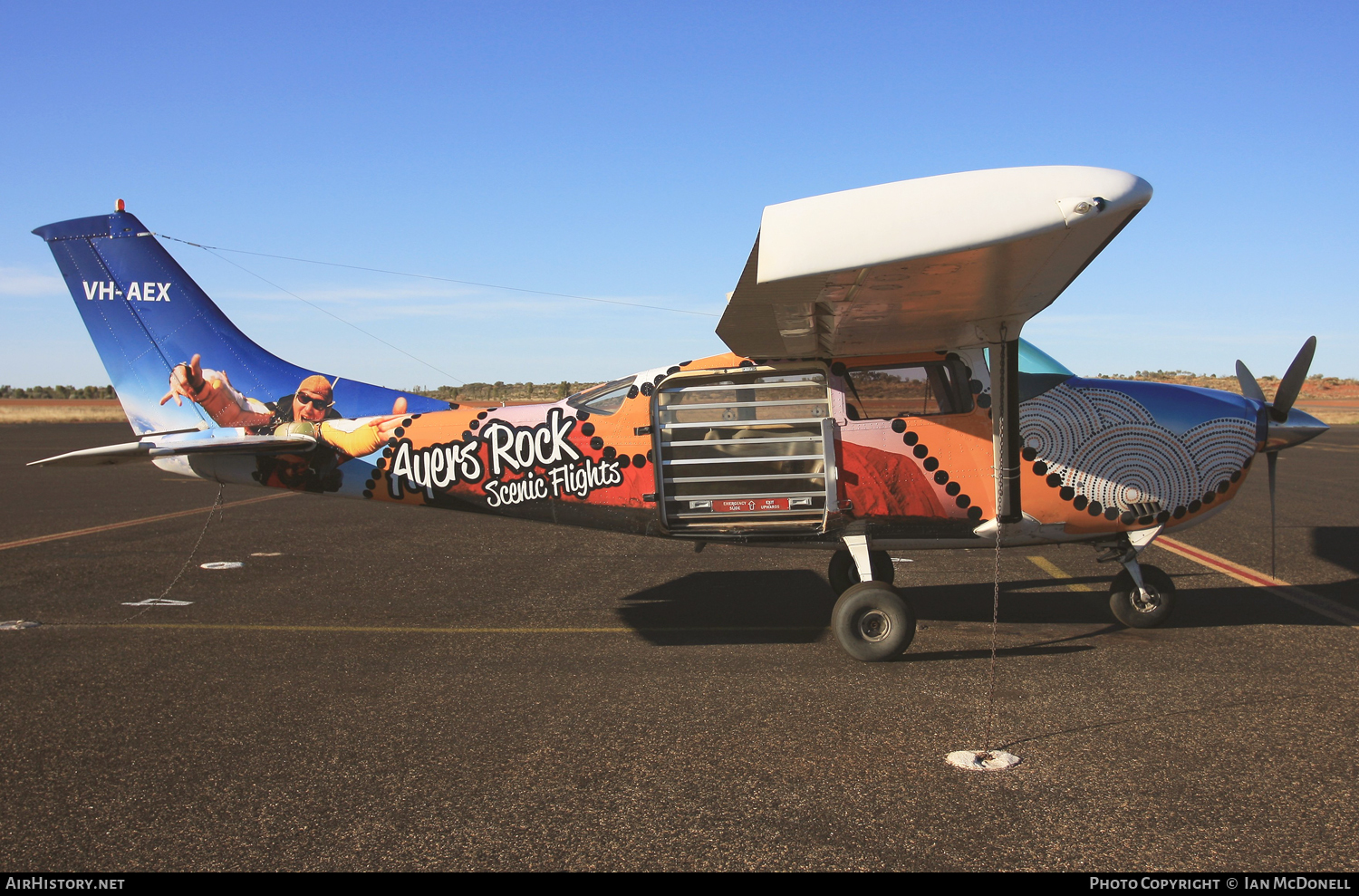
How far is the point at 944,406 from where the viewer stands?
21.2 ft

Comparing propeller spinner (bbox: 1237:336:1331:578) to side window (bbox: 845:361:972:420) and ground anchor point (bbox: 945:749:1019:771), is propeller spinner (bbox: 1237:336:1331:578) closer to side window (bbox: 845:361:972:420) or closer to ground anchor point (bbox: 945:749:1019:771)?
side window (bbox: 845:361:972:420)

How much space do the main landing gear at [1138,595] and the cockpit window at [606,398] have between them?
3.95 m

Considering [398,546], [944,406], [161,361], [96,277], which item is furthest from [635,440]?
[398,546]

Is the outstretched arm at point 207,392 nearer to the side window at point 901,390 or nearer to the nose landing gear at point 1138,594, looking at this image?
the side window at point 901,390

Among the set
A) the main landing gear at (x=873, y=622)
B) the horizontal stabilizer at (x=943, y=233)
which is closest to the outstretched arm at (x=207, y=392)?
the horizontal stabilizer at (x=943, y=233)

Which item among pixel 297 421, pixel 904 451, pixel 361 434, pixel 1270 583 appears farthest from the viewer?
pixel 1270 583

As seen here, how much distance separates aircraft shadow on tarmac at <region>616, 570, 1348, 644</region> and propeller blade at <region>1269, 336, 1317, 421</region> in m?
1.67

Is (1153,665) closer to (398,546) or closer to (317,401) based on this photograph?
(317,401)

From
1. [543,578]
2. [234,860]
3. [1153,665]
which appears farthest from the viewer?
[543,578]

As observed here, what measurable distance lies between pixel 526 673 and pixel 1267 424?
5888mm

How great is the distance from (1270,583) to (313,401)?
361 inches

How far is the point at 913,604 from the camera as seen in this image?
7.91m

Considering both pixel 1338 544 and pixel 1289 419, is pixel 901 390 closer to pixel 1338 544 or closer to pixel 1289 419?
pixel 1289 419

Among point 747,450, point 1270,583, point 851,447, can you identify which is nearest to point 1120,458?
point 851,447
